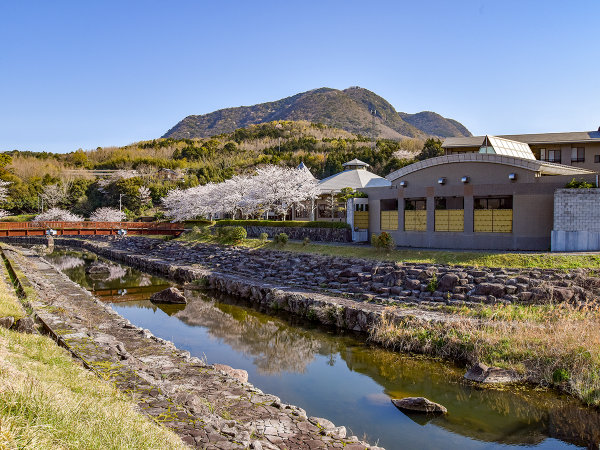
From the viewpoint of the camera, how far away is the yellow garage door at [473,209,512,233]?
19264 millimetres

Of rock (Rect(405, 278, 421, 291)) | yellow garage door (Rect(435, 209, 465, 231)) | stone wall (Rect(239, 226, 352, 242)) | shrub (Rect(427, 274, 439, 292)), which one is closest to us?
shrub (Rect(427, 274, 439, 292))

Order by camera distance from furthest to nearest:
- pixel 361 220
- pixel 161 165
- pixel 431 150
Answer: pixel 161 165 < pixel 431 150 < pixel 361 220

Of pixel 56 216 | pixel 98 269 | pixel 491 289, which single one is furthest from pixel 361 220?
pixel 56 216

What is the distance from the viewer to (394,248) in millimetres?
20828

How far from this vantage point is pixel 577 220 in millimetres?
17453

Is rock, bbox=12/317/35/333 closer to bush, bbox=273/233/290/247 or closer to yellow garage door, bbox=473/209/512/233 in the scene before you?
yellow garage door, bbox=473/209/512/233

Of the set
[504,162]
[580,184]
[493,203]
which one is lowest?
[493,203]

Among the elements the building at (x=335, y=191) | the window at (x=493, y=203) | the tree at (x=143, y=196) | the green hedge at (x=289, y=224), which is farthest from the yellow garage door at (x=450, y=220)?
the tree at (x=143, y=196)

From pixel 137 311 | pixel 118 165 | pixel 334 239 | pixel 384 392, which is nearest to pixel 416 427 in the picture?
pixel 384 392

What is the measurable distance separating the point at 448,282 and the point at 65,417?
13.6 meters

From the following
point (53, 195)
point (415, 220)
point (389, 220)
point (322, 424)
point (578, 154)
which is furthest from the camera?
point (53, 195)

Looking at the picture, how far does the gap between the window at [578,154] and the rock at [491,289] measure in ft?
74.2

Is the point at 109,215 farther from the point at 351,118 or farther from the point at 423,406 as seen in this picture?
the point at 351,118

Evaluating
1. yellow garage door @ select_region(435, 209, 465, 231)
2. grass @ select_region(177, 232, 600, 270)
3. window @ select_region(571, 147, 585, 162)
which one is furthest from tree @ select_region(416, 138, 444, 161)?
yellow garage door @ select_region(435, 209, 465, 231)
